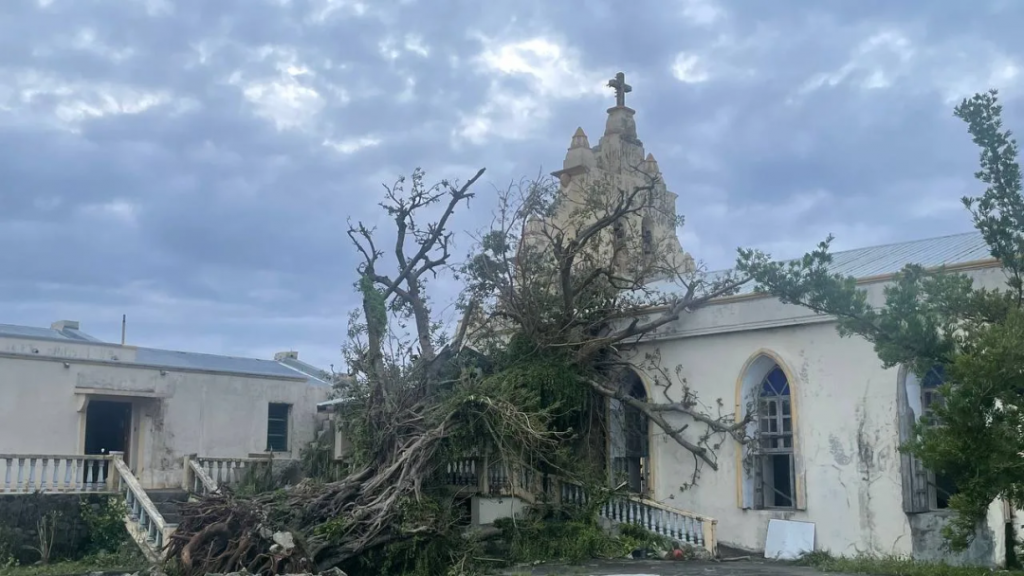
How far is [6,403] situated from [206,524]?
5.93m

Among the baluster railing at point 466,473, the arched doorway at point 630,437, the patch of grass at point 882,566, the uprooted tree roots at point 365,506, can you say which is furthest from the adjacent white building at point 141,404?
the patch of grass at point 882,566

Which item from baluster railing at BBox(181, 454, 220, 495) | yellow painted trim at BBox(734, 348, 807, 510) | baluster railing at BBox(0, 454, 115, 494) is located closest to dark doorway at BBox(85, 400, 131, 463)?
baluster railing at BBox(181, 454, 220, 495)

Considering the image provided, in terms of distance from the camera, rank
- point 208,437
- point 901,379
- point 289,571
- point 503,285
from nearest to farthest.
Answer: point 289,571, point 901,379, point 503,285, point 208,437

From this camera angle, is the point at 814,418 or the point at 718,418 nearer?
the point at 814,418

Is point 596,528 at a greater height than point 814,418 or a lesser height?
lesser

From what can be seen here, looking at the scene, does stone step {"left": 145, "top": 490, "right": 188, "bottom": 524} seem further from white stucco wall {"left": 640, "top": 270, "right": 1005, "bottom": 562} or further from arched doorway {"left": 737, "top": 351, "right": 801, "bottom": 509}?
arched doorway {"left": 737, "top": 351, "right": 801, "bottom": 509}

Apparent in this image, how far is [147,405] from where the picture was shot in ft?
66.3

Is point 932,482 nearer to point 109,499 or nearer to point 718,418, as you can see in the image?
point 718,418

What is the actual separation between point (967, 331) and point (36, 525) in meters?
14.8

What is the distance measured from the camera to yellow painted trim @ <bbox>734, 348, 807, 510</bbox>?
55.6ft

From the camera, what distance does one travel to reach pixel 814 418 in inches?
664

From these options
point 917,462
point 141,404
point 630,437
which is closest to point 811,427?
point 917,462

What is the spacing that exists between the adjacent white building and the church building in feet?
25.0

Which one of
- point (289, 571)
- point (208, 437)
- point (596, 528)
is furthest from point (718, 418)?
point (208, 437)
